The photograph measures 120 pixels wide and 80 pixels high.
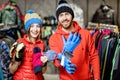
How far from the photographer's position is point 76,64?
2.22 metres

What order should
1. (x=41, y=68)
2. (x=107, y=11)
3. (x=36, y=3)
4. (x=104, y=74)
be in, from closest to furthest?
(x=41, y=68) < (x=104, y=74) < (x=107, y=11) < (x=36, y=3)

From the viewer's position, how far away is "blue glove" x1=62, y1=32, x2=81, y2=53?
2197 mm

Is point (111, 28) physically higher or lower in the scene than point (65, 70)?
higher

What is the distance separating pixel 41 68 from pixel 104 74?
0.88 meters

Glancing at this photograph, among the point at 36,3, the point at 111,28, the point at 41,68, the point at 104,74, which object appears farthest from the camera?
the point at 36,3

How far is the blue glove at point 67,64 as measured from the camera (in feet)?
6.98

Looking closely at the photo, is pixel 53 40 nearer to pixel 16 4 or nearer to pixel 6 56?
pixel 6 56

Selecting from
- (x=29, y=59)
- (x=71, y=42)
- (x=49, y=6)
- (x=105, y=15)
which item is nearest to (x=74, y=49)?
(x=71, y=42)

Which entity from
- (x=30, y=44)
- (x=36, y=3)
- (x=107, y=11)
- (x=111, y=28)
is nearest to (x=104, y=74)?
(x=30, y=44)

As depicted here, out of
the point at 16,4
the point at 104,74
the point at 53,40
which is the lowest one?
the point at 104,74

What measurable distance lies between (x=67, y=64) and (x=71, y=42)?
Result: 17 cm

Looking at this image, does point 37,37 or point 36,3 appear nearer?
point 37,37

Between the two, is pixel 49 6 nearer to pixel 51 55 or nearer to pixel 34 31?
pixel 34 31

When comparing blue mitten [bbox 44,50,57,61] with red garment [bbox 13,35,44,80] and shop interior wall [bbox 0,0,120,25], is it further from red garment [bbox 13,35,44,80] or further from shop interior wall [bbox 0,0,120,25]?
shop interior wall [bbox 0,0,120,25]
